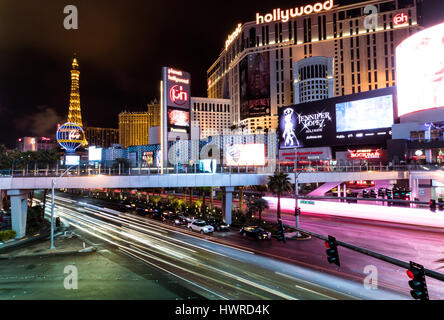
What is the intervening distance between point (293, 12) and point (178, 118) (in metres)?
111

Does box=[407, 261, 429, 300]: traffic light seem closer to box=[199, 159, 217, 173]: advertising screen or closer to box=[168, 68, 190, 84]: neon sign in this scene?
box=[199, 159, 217, 173]: advertising screen

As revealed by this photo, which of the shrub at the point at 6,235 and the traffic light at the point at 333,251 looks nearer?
the traffic light at the point at 333,251

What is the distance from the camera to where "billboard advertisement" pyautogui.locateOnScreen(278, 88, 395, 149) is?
69.4 meters

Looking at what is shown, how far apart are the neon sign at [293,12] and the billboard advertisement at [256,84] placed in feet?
62.6

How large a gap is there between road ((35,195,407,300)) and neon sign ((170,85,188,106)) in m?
46.5

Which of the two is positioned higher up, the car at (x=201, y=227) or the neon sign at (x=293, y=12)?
the neon sign at (x=293, y=12)

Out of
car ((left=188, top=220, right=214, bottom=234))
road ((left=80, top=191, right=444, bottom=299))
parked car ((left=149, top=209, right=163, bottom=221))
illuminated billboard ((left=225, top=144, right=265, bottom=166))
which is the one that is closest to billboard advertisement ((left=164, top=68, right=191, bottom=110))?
illuminated billboard ((left=225, top=144, right=265, bottom=166))

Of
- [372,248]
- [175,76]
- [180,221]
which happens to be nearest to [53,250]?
[180,221]

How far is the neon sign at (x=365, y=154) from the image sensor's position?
72.4m

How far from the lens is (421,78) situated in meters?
52.0

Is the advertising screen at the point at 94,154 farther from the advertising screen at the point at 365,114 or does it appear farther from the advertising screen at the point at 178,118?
the advertising screen at the point at 365,114

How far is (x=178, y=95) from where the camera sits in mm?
72750

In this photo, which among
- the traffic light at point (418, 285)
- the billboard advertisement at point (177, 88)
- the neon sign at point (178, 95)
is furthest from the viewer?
the neon sign at point (178, 95)

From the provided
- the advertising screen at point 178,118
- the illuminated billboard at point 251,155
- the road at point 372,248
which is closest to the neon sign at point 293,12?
the advertising screen at point 178,118
